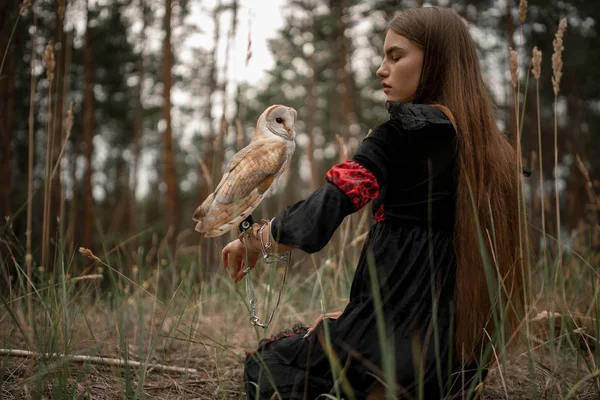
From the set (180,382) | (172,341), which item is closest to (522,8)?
(180,382)

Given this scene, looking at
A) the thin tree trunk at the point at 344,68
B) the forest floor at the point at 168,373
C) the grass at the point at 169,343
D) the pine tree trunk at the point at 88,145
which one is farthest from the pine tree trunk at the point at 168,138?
the forest floor at the point at 168,373

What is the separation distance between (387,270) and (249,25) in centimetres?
98

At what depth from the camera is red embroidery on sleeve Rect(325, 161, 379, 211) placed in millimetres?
1038

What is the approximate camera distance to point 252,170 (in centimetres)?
113

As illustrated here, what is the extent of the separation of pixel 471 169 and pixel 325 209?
1.40 feet

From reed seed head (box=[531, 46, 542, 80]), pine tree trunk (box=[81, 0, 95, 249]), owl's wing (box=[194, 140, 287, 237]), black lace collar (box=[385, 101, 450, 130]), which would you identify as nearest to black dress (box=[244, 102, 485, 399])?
black lace collar (box=[385, 101, 450, 130])

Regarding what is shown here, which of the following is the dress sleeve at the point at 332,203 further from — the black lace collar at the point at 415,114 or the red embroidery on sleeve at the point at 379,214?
the red embroidery on sleeve at the point at 379,214

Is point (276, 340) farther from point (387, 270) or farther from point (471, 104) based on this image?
point (471, 104)

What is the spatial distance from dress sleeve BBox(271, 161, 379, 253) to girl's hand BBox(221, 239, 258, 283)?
0.14 meters

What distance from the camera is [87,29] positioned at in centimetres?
858

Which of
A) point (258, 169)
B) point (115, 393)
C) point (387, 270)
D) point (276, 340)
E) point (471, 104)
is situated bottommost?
point (115, 393)

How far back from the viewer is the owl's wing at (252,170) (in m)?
1.11

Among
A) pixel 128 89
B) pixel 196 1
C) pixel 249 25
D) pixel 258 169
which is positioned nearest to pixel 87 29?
pixel 196 1

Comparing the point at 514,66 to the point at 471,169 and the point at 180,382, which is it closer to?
the point at 471,169
